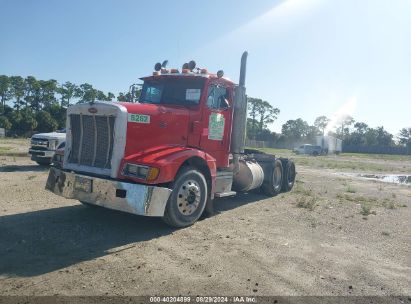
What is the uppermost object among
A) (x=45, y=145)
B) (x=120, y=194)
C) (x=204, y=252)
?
(x=45, y=145)

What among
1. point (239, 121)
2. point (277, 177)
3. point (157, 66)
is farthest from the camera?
point (277, 177)

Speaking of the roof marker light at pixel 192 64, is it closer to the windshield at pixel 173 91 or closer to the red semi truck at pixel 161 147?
the red semi truck at pixel 161 147

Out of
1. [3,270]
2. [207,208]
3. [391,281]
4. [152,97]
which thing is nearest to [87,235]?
[3,270]

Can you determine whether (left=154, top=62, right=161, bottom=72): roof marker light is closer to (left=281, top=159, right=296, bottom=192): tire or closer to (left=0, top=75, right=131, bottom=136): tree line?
(left=281, top=159, right=296, bottom=192): tire

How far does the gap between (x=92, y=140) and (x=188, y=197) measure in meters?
2.15

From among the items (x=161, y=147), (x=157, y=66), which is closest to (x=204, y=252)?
(x=161, y=147)

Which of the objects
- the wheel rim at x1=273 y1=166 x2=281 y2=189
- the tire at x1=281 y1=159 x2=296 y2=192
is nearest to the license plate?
the wheel rim at x1=273 y1=166 x2=281 y2=189

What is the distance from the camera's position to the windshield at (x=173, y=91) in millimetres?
8148

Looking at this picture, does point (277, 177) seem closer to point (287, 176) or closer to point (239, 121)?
point (287, 176)

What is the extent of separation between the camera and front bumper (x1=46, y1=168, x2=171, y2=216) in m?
6.11

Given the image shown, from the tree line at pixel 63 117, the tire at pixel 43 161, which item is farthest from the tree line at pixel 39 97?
the tire at pixel 43 161

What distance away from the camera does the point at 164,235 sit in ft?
21.7

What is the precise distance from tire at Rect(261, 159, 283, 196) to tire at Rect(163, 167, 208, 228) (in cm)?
456

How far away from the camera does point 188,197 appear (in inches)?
280
